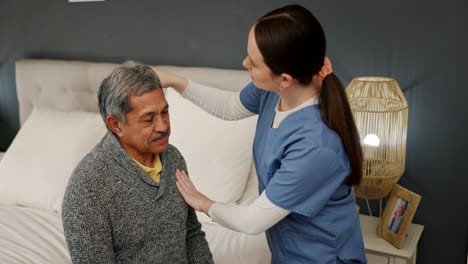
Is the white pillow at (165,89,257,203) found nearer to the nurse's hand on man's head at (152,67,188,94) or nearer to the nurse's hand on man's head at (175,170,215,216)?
the nurse's hand on man's head at (152,67,188,94)

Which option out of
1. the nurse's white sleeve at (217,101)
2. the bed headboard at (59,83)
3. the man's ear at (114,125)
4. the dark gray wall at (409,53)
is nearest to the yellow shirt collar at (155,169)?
the man's ear at (114,125)

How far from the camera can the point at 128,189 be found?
142 cm

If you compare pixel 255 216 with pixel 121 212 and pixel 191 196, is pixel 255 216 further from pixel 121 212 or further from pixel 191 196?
pixel 121 212

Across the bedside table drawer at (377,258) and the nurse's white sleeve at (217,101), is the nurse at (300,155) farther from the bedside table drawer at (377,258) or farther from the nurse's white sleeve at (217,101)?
the bedside table drawer at (377,258)

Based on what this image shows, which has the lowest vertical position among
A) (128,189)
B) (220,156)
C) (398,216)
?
(398,216)

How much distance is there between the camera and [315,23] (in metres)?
1.32

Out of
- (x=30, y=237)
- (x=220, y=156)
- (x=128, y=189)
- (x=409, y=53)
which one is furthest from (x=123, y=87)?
(x=409, y=53)

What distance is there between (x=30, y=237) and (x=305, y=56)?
151 centimetres

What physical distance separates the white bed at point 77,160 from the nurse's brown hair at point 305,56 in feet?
2.42

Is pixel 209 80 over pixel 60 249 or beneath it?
over

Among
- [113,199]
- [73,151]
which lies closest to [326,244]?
[113,199]

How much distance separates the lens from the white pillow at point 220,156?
7.72 ft

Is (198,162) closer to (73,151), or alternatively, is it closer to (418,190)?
(73,151)

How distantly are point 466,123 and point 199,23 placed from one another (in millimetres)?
1405
